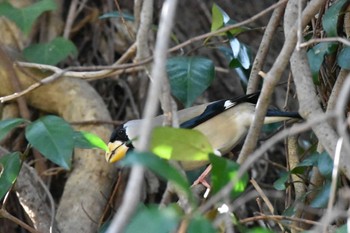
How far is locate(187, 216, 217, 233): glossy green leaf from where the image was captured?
134 cm

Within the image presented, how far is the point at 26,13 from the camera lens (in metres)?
3.24

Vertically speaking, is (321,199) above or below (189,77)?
below

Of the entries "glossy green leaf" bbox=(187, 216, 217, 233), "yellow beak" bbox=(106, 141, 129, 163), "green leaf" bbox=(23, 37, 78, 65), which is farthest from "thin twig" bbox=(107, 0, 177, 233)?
"green leaf" bbox=(23, 37, 78, 65)

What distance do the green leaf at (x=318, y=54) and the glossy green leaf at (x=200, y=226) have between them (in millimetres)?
→ 1160

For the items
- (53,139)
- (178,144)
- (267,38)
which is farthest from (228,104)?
(178,144)

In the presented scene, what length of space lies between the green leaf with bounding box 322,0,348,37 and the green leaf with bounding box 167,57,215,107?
0.56 metres

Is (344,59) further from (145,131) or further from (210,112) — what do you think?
(145,131)

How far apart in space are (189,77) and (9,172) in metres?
0.80

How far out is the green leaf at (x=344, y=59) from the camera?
2.33 metres

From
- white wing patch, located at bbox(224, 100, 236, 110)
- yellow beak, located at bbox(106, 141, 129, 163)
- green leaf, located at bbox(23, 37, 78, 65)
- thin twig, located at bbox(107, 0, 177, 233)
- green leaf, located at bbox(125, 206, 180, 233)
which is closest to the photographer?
thin twig, located at bbox(107, 0, 177, 233)

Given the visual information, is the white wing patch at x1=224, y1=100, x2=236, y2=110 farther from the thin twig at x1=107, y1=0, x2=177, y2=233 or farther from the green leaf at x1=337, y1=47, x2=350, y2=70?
the thin twig at x1=107, y1=0, x2=177, y2=233

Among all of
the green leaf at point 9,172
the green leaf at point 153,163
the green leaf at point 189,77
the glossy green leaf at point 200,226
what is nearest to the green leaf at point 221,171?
the green leaf at point 153,163

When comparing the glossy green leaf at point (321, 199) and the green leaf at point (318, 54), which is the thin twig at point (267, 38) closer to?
the green leaf at point (318, 54)

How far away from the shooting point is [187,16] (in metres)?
3.98
